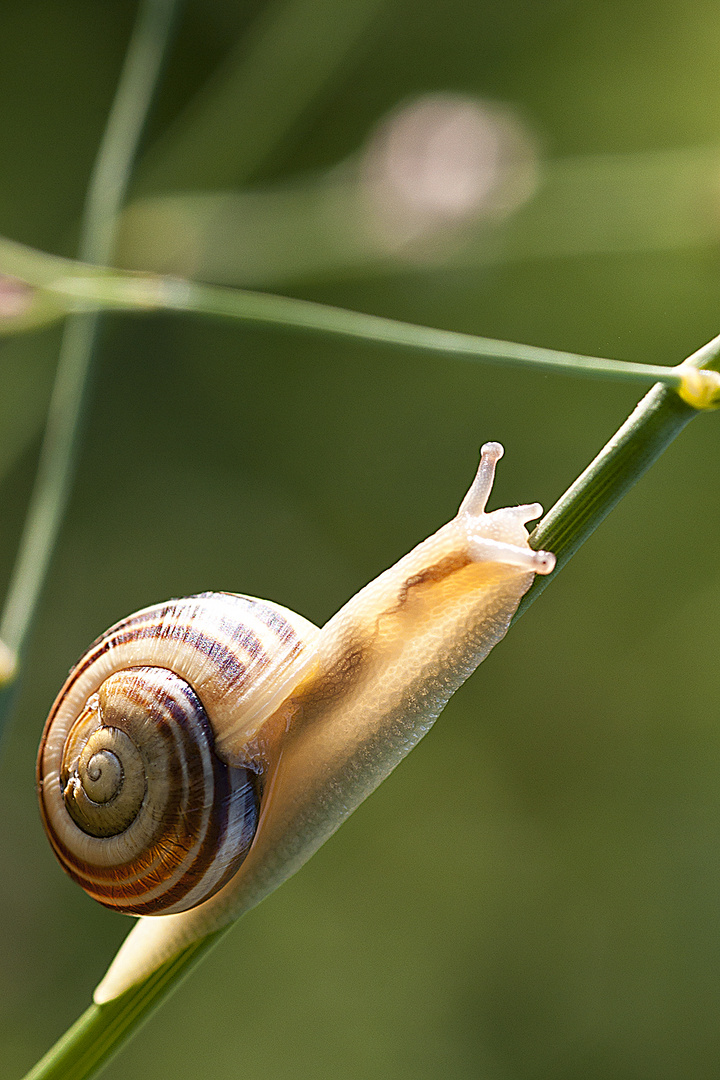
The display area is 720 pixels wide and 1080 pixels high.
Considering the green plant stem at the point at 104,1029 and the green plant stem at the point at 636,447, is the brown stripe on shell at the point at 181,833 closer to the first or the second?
the green plant stem at the point at 104,1029

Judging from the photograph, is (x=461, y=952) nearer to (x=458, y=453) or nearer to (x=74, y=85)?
(x=458, y=453)

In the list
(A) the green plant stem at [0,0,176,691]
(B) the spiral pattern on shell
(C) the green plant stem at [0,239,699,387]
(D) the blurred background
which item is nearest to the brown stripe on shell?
(B) the spiral pattern on shell

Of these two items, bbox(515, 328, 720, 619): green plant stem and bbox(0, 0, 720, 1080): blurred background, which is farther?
bbox(0, 0, 720, 1080): blurred background

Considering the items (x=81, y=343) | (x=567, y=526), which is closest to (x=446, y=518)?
(x=81, y=343)

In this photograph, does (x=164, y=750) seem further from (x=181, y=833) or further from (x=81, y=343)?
(x=81, y=343)

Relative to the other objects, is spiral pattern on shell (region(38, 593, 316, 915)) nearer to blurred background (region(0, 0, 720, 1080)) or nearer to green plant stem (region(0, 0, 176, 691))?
green plant stem (region(0, 0, 176, 691))

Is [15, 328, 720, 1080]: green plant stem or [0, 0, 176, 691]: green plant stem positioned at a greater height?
[0, 0, 176, 691]: green plant stem

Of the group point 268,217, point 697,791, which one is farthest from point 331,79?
point 697,791
